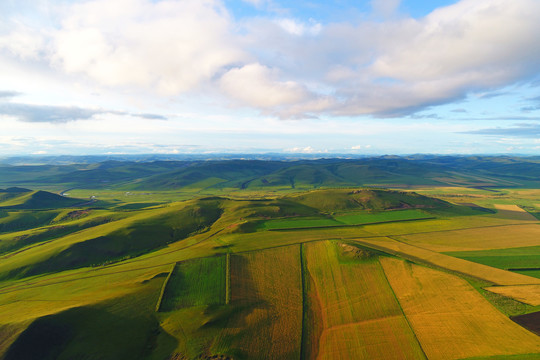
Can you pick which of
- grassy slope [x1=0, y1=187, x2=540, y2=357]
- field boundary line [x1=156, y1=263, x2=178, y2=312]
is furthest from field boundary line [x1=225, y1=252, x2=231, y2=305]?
field boundary line [x1=156, y1=263, x2=178, y2=312]

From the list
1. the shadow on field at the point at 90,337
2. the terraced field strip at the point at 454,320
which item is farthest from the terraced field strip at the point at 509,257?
the shadow on field at the point at 90,337

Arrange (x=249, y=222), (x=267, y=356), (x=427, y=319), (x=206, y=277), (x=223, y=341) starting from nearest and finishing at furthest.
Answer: (x=267, y=356)
(x=223, y=341)
(x=427, y=319)
(x=206, y=277)
(x=249, y=222)

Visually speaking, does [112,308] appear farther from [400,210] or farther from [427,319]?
[400,210]

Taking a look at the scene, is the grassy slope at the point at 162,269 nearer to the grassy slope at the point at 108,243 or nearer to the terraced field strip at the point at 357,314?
the grassy slope at the point at 108,243

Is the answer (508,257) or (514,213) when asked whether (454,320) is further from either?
(514,213)

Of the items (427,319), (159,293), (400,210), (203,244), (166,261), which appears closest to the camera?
(427,319)

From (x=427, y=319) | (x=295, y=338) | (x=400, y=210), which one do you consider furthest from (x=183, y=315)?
(x=400, y=210)

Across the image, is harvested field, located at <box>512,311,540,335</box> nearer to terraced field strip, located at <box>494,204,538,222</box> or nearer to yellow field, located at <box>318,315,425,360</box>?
yellow field, located at <box>318,315,425,360</box>
